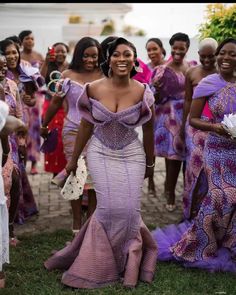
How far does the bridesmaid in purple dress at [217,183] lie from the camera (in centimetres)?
543

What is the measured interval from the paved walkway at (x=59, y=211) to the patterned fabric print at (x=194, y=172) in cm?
51

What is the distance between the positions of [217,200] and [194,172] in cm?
126

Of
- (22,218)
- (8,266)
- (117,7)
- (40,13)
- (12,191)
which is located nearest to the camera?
(8,266)

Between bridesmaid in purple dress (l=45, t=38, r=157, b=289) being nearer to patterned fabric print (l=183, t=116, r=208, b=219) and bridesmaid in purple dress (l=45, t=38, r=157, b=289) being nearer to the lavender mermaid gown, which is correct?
the lavender mermaid gown

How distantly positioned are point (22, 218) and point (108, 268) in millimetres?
2386

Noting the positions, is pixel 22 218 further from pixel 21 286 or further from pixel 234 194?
pixel 234 194

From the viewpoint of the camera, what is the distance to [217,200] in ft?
17.9

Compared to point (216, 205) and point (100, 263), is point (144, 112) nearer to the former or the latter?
point (216, 205)

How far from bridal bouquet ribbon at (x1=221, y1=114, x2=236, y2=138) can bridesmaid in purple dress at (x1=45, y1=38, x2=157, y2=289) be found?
63cm

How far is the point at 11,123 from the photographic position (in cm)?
453

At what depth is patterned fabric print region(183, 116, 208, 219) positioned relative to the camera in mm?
6406

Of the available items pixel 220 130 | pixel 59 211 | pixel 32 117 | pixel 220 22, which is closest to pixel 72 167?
pixel 220 130

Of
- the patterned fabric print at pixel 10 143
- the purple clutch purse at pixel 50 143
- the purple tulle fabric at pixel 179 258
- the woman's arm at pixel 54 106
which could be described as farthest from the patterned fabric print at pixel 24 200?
the purple tulle fabric at pixel 179 258

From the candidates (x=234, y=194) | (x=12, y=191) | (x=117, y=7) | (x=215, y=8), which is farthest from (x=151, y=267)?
(x=117, y=7)
